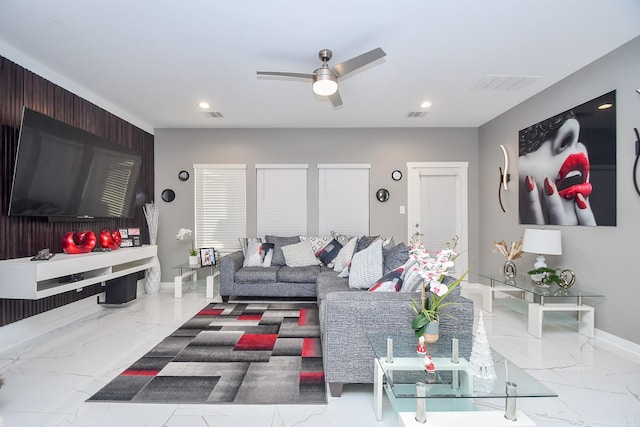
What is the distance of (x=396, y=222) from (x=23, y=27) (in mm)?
4848

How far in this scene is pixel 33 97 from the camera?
3086 millimetres

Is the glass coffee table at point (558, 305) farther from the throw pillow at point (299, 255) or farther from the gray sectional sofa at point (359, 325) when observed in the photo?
the throw pillow at point (299, 255)

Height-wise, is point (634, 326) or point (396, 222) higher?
point (396, 222)

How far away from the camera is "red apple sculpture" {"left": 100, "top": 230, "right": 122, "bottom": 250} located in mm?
3658

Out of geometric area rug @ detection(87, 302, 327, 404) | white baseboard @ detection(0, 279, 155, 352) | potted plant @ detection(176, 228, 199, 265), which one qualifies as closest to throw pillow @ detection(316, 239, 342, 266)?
geometric area rug @ detection(87, 302, 327, 404)

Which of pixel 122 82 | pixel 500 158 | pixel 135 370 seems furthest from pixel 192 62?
pixel 500 158

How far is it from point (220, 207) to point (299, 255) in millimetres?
1724

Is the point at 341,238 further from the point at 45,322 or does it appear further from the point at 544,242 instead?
the point at 45,322

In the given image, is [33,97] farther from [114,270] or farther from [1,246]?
[114,270]

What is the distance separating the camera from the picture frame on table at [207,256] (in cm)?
473

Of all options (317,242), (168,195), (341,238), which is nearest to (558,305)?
(341,238)

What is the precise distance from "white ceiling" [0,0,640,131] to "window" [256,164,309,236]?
54.5 inches

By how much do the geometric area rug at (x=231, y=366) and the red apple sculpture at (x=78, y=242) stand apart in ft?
4.32

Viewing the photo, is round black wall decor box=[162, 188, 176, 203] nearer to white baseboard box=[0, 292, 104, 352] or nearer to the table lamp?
white baseboard box=[0, 292, 104, 352]
